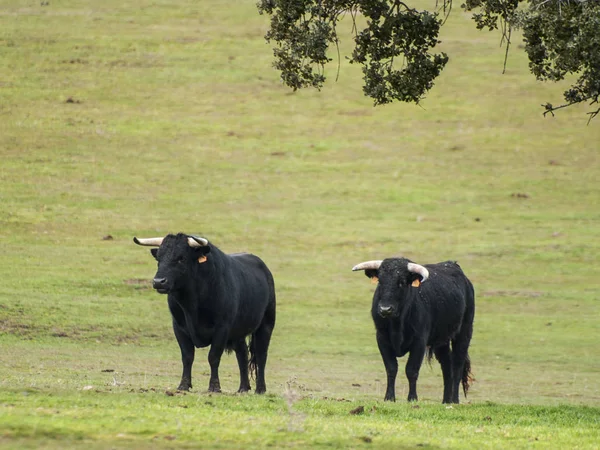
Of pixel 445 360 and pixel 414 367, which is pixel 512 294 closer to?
pixel 445 360

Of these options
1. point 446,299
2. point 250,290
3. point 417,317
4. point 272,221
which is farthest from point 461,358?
point 272,221

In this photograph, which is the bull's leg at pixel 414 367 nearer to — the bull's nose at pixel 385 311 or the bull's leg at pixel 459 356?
the bull's nose at pixel 385 311

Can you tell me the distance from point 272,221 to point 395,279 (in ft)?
89.3

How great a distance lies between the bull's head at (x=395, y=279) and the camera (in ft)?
54.2

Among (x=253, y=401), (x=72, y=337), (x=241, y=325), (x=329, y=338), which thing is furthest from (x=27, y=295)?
(x=253, y=401)

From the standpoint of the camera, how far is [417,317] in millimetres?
17047

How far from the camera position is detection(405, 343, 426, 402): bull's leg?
54.0 feet

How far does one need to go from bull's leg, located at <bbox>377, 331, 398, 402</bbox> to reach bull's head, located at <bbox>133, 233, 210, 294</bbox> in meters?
3.09

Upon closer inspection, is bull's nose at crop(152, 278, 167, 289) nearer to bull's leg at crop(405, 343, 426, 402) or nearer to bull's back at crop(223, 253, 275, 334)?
bull's back at crop(223, 253, 275, 334)

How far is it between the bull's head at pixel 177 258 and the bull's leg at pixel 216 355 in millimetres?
997

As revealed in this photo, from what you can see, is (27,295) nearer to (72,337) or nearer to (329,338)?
(72,337)

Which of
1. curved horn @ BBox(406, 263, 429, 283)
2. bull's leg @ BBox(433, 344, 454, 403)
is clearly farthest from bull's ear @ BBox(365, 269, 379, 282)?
bull's leg @ BBox(433, 344, 454, 403)

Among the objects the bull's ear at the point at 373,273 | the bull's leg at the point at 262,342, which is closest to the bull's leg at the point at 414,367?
the bull's ear at the point at 373,273

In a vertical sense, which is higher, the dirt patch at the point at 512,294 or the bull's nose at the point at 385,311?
the bull's nose at the point at 385,311
